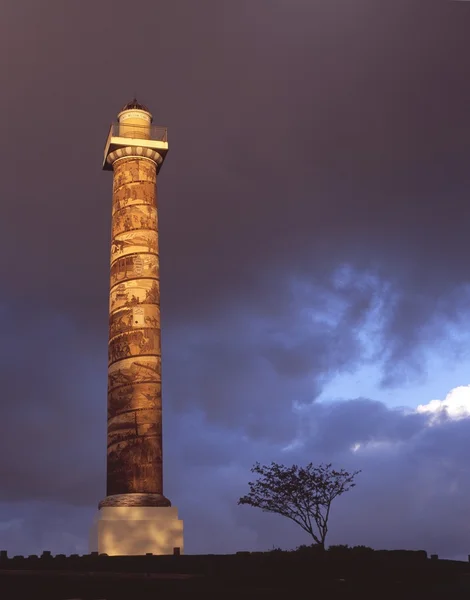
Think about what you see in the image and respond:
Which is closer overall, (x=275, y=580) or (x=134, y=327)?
(x=275, y=580)

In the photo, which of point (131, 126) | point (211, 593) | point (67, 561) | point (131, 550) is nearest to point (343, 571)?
point (211, 593)

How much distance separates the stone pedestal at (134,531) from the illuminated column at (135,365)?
22mm

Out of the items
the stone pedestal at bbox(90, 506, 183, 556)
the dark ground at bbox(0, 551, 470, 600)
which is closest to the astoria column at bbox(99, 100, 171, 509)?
the stone pedestal at bbox(90, 506, 183, 556)

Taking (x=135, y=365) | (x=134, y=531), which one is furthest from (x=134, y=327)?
(x=134, y=531)

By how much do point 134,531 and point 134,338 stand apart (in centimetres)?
440

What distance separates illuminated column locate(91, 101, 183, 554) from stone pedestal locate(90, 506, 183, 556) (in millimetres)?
22

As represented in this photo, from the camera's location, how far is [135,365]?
20406 millimetres

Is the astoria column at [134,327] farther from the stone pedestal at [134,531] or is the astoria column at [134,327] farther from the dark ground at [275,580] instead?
the dark ground at [275,580]

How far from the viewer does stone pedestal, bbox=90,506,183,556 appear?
1920cm

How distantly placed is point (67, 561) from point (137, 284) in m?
7.38

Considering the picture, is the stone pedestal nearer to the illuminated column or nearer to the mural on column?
the illuminated column

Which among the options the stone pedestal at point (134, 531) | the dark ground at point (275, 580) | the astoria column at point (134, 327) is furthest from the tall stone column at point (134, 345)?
the dark ground at point (275, 580)

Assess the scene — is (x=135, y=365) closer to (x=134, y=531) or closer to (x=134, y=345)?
(x=134, y=345)

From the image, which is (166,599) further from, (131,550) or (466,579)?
(131,550)
